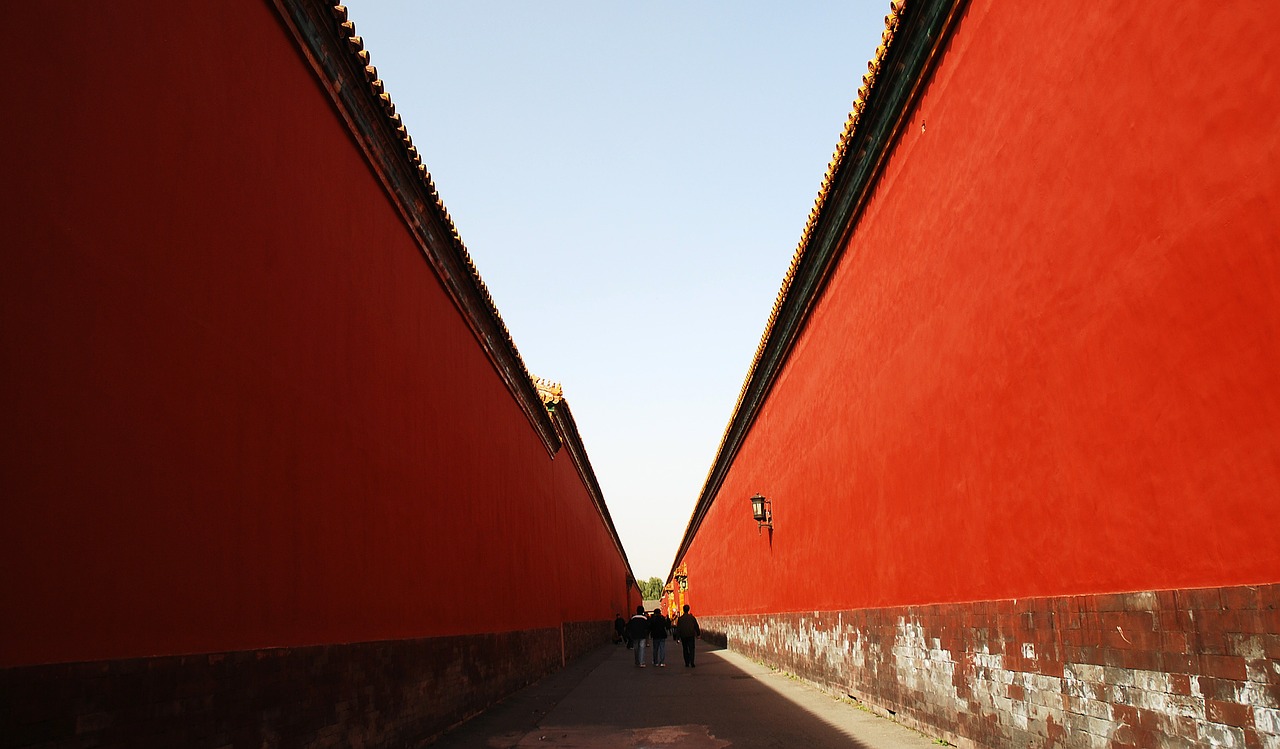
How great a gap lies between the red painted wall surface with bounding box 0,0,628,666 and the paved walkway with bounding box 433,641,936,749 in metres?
1.66

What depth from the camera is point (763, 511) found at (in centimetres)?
1644

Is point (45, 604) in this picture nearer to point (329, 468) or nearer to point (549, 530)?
point (329, 468)

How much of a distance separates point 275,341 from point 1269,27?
4750mm

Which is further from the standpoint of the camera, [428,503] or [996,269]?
[428,503]

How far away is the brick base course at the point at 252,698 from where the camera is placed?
327cm

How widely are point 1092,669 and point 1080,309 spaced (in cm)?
177

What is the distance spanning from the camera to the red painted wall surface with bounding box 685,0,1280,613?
3.69 metres

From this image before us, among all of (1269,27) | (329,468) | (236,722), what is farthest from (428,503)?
(1269,27)

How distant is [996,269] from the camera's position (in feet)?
19.8

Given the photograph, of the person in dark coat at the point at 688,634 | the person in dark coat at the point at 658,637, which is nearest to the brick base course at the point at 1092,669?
the person in dark coat at the point at 688,634

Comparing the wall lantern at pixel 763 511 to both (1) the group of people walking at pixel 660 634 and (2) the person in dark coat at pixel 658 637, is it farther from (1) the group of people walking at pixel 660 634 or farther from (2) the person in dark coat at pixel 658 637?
(2) the person in dark coat at pixel 658 637

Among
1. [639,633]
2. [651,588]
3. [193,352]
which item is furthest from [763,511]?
[651,588]

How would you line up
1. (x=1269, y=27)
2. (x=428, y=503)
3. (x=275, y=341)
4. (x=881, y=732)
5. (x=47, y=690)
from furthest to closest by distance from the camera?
(x=428, y=503)
(x=881, y=732)
(x=275, y=341)
(x=1269, y=27)
(x=47, y=690)

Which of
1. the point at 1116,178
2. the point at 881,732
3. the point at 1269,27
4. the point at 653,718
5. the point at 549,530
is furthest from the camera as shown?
the point at 549,530
